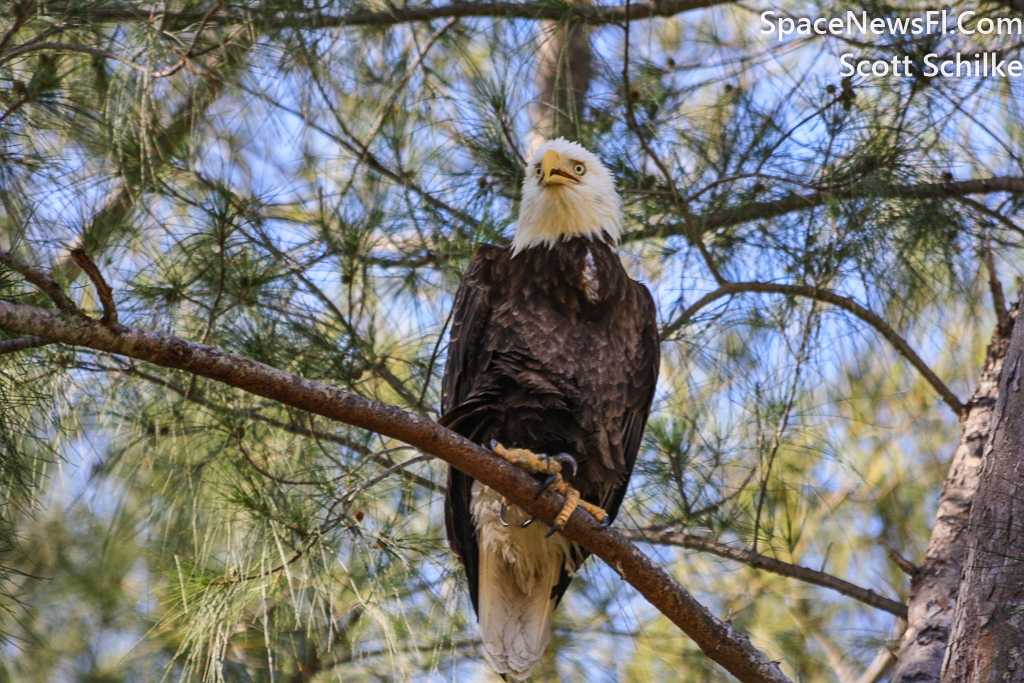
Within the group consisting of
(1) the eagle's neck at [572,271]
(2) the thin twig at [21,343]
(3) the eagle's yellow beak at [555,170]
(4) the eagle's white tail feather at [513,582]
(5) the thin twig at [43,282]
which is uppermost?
(3) the eagle's yellow beak at [555,170]

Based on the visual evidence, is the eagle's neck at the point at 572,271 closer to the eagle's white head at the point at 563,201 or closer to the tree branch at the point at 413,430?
the eagle's white head at the point at 563,201

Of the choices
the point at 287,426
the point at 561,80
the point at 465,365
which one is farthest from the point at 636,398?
the point at 561,80

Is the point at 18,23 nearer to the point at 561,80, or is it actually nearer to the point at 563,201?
the point at 563,201

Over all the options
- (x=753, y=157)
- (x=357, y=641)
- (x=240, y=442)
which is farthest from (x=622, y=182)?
(x=357, y=641)

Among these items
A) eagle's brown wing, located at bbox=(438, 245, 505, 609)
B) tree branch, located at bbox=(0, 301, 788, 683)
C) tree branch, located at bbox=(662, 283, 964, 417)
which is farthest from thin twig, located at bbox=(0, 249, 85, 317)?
tree branch, located at bbox=(662, 283, 964, 417)

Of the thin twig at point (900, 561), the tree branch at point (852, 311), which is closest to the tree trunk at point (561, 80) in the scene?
the tree branch at point (852, 311)

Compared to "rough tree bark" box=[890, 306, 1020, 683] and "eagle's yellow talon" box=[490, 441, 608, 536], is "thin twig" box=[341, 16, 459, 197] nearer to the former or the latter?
"eagle's yellow talon" box=[490, 441, 608, 536]

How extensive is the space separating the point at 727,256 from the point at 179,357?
6.39ft

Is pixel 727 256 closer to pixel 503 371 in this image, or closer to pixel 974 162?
pixel 974 162

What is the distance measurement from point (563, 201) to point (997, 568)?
1.41 m

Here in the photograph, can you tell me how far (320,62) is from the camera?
308cm

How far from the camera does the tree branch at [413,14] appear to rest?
2594mm

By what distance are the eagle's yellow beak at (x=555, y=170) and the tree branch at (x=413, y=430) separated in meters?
0.89

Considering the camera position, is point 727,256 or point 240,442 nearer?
point 240,442
